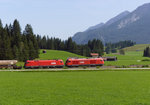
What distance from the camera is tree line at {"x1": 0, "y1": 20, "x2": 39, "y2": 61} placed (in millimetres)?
94525

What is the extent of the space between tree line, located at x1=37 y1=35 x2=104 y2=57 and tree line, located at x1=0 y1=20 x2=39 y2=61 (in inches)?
2322

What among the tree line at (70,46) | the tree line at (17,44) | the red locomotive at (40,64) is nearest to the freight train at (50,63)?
the red locomotive at (40,64)

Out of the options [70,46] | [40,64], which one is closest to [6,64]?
[40,64]

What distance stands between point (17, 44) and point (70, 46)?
75490 millimetres

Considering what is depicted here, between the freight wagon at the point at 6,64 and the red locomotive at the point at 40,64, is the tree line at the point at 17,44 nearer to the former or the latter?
the freight wagon at the point at 6,64

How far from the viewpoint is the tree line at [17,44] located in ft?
310

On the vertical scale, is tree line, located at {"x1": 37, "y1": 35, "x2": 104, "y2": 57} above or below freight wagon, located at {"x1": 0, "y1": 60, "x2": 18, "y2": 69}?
above

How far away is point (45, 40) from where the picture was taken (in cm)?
18875

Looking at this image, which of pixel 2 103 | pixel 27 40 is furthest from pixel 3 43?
pixel 2 103

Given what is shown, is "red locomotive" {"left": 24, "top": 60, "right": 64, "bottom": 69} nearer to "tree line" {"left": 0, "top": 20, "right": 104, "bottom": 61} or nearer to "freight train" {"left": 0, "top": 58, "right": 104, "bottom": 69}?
"freight train" {"left": 0, "top": 58, "right": 104, "bottom": 69}

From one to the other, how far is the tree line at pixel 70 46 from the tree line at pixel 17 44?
5897 centimetres

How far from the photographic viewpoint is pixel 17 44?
107m

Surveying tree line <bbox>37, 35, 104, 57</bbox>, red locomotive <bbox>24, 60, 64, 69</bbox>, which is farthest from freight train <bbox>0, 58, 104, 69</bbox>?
tree line <bbox>37, 35, 104, 57</bbox>

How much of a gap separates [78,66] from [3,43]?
43.5m
